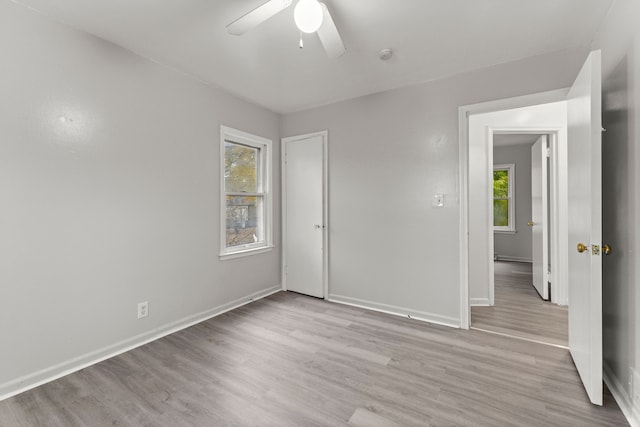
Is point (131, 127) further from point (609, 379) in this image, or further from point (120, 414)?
point (609, 379)

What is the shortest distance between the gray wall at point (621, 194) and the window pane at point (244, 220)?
10.9 ft

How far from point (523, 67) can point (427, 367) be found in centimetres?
260

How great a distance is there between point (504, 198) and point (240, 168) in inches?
236

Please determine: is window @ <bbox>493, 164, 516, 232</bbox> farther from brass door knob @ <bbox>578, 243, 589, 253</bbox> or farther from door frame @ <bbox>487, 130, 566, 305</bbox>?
brass door knob @ <bbox>578, 243, 589, 253</bbox>

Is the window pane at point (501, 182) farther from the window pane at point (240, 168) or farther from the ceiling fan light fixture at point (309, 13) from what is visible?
the ceiling fan light fixture at point (309, 13)

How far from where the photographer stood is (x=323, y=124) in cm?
364

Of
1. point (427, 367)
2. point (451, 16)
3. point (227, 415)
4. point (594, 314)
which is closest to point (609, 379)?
point (594, 314)

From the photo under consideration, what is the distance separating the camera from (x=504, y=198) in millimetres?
6590

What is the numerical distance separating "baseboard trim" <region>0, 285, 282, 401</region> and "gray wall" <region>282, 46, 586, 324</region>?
150 cm

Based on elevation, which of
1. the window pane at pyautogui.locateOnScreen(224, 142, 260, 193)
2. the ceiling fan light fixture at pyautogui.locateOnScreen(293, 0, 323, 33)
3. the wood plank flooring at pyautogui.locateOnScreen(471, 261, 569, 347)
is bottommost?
the wood plank flooring at pyautogui.locateOnScreen(471, 261, 569, 347)

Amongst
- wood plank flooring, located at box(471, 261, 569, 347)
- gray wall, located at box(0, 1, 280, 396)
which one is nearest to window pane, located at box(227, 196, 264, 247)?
gray wall, located at box(0, 1, 280, 396)

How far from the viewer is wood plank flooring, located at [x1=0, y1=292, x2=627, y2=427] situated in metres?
1.62

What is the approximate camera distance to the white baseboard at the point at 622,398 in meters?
1.51

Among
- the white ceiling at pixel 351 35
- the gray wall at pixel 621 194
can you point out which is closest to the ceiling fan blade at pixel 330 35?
the white ceiling at pixel 351 35
